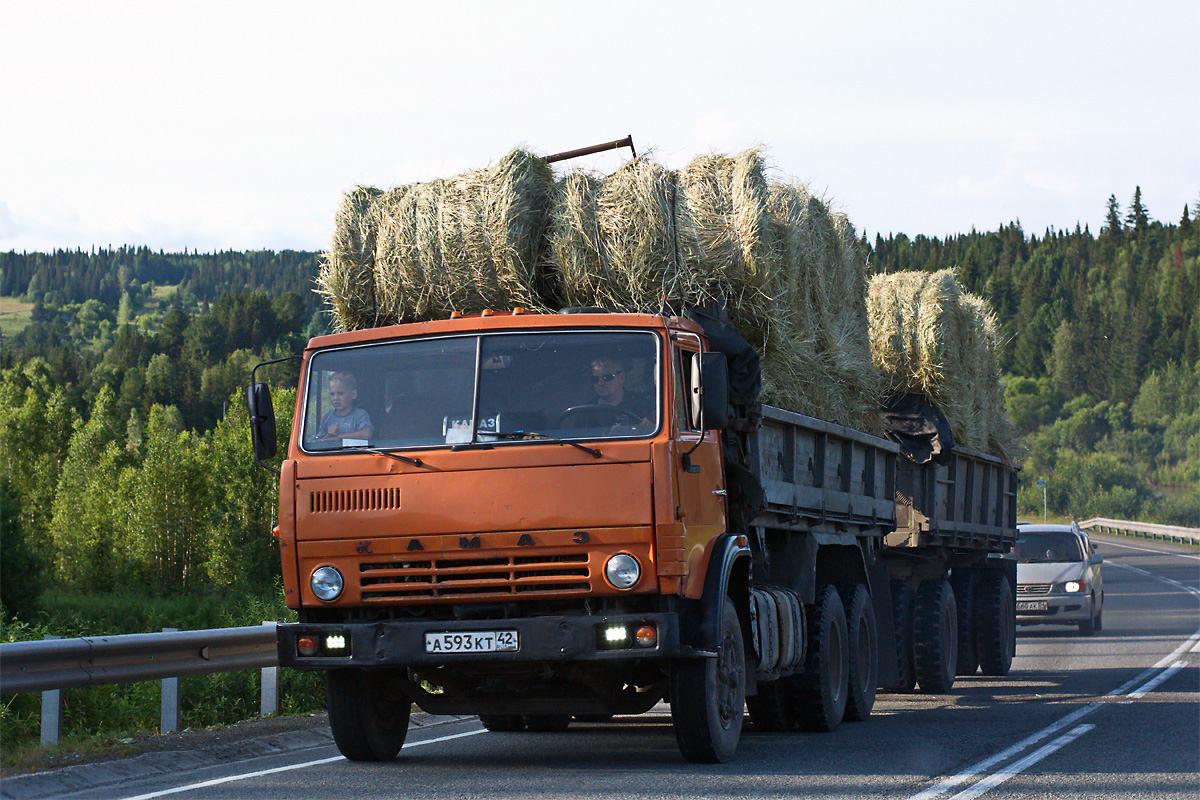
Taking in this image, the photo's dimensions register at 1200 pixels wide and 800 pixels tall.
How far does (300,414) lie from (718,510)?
7.98 ft

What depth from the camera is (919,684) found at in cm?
1415

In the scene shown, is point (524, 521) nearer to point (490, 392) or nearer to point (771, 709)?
point (490, 392)

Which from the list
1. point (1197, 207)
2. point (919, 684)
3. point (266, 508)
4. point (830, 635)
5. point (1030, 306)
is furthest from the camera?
point (1197, 207)

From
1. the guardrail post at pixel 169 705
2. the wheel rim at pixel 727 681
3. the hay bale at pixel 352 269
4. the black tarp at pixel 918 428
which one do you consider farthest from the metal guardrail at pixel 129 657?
the black tarp at pixel 918 428

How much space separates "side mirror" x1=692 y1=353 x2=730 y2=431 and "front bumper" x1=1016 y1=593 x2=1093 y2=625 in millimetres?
16344

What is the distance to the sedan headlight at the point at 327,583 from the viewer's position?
7.52 meters

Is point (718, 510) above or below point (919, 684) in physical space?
above

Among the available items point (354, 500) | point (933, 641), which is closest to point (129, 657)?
point (354, 500)

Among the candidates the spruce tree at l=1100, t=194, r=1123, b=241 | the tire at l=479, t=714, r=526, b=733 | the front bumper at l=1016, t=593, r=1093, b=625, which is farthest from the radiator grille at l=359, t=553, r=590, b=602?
the spruce tree at l=1100, t=194, r=1123, b=241

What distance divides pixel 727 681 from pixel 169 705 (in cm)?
374

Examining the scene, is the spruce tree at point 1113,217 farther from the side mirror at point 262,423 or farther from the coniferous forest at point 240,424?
the side mirror at point 262,423

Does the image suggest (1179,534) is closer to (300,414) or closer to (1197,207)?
(300,414)

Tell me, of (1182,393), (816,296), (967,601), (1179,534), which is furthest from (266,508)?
(1182,393)

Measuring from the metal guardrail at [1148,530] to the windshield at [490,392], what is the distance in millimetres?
60080
